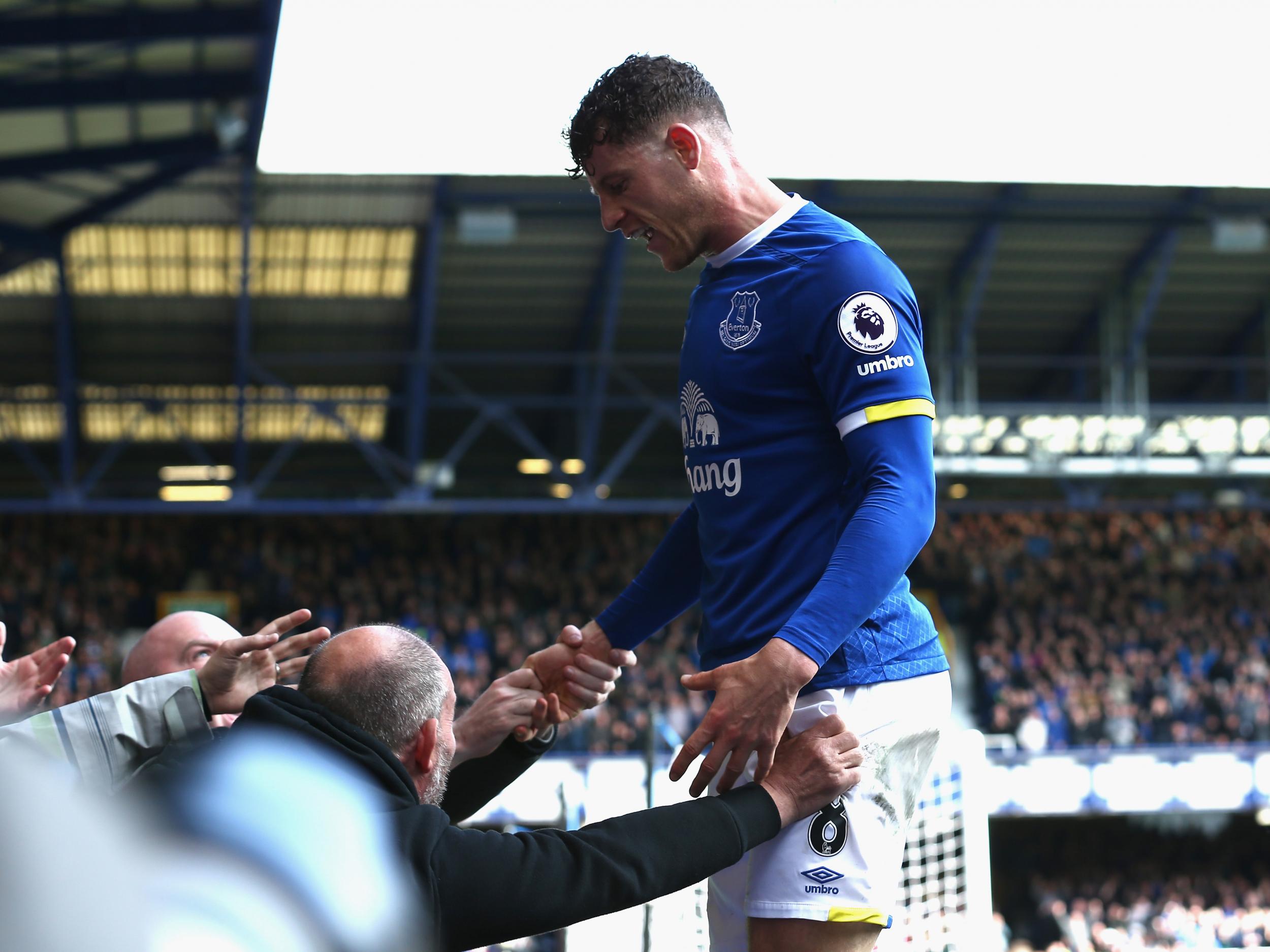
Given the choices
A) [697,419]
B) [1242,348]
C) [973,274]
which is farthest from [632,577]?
[697,419]

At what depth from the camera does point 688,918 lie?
3.40 m

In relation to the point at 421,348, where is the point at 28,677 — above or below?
below

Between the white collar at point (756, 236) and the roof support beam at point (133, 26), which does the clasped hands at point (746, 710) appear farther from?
the roof support beam at point (133, 26)

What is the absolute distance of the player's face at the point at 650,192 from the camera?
6.84ft

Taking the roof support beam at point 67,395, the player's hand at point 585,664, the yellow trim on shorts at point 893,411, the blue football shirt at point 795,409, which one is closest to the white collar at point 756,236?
the blue football shirt at point 795,409

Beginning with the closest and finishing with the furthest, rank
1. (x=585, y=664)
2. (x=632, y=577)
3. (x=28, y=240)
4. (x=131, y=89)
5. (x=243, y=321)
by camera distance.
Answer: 1. (x=585, y=664)
2. (x=131, y=89)
3. (x=28, y=240)
4. (x=243, y=321)
5. (x=632, y=577)

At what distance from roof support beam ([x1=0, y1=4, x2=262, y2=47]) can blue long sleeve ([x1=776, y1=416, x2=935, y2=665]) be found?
11.4 meters

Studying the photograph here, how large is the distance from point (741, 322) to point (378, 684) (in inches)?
30.5

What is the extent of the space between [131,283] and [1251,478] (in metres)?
16.0

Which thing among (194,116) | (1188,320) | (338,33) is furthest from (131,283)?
(1188,320)

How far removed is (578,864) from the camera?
186 centimetres

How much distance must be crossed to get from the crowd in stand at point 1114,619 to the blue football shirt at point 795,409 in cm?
1623

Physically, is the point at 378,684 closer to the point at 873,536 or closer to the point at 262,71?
the point at 873,536

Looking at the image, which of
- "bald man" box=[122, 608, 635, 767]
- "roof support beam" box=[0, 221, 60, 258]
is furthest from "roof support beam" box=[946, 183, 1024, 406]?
"bald man" box=[122, 608, 635, 767]
